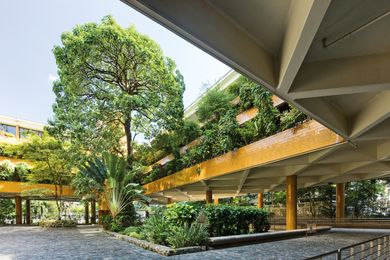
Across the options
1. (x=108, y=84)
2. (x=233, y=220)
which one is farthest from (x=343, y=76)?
(x=108, y=84)

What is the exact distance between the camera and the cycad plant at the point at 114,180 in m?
18.4

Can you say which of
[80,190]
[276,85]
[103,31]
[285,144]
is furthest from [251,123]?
[80,190]

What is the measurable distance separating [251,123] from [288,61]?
42.1 feet

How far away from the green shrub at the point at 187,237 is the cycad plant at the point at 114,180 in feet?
27.5

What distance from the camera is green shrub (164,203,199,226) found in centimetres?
1148

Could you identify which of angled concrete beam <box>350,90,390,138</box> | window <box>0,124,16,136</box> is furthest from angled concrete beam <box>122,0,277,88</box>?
window <box>0,124,16,136</box>

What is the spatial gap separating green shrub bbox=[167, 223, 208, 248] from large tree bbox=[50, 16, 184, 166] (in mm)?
10608

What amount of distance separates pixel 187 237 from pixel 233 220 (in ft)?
11.4

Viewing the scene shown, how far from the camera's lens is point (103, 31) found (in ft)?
58.6

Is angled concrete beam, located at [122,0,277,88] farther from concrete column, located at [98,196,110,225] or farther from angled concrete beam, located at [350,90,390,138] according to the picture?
concrete column, located at [98,196,110,225]

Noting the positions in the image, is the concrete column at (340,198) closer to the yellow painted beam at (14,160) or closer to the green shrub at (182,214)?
the green shrub at (182,214)

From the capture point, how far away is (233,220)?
42.9 ft

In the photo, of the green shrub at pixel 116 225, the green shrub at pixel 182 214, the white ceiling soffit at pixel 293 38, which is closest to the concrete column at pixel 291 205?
the green shrub at pixel 182 214

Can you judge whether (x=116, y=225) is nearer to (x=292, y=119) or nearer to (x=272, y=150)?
(x=272, y=150)
